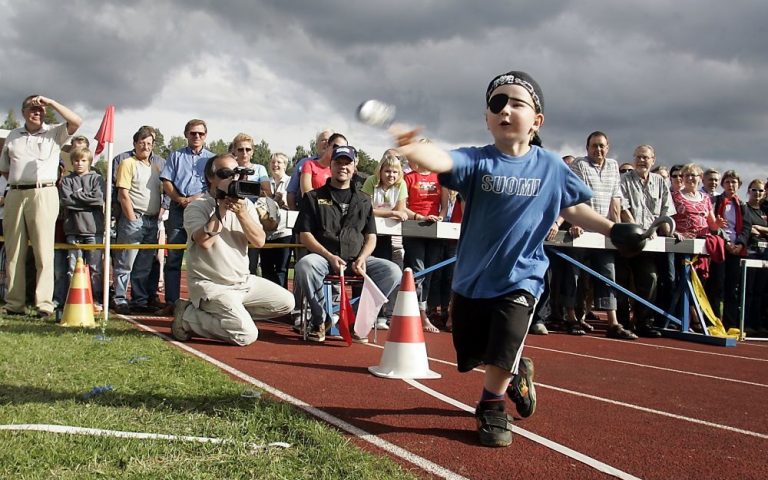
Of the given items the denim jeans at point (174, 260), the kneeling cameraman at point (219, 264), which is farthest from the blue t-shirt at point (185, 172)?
the kneeling cameraman at point (219, 264)

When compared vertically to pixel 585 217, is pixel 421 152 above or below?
above

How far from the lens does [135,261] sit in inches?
353

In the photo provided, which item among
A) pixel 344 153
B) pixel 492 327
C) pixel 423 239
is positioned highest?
pixel 344 153

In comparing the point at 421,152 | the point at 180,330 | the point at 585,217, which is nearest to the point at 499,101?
the point at 421,152

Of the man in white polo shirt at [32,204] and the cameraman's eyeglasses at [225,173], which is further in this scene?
the man in white polo shirt at [32,204]

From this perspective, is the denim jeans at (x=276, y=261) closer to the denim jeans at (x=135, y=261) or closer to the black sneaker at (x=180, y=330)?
the denim jeans at (x=135, y=261)

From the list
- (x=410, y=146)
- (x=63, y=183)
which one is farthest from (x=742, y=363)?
(x=63, y=183)

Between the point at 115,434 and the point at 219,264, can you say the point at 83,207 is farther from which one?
the point at 115,434

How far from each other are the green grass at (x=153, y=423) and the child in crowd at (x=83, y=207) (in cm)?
364

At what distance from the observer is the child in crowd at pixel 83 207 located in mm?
8695

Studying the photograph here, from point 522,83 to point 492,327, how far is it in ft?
4.30

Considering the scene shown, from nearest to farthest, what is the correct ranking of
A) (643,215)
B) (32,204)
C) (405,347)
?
(405,347), (32,204), (643,215)

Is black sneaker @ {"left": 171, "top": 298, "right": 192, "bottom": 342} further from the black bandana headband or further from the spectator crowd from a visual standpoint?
the black bandana headband

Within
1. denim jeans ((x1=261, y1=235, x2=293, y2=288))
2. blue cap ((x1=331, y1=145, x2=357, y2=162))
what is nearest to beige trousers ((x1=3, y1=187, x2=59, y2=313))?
denim jeans ((x1=261, y1=235, x2=293, y2=288))
